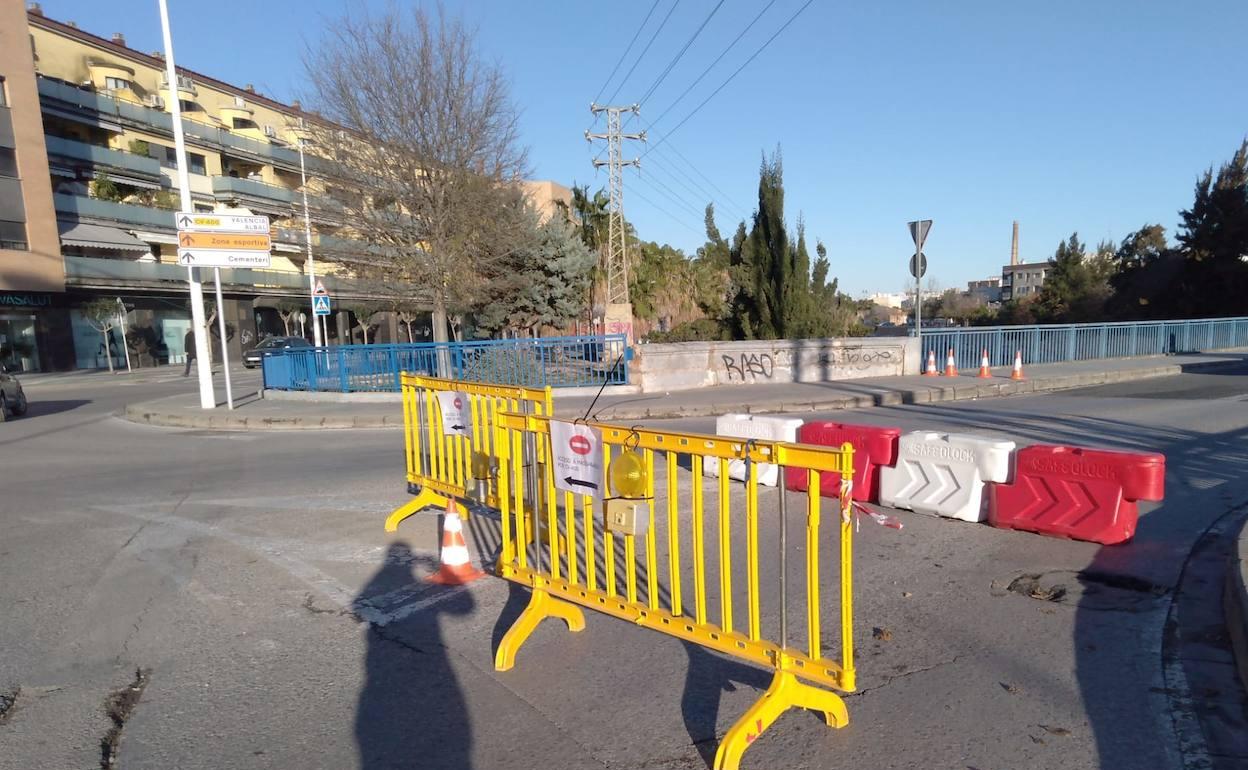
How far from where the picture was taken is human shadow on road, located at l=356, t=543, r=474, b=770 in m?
3.11

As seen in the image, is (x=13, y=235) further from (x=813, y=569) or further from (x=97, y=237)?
(x=813, y=569)

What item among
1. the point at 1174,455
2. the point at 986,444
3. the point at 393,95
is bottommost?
the point at 1174,455

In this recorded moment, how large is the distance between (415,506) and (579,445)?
321 cm

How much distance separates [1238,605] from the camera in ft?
12.9

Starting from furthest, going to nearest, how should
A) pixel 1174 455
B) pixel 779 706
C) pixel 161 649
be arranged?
pixel 1174 455
pixel 161 649
pixel 779 706

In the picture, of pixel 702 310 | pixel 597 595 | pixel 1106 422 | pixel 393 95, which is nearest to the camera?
pixel 597 595

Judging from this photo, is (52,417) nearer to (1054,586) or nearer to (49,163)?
(1054,586)

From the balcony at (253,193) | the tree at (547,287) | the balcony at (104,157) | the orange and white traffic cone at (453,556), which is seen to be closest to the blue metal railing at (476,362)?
the orange and white traffic cone at (453,556)

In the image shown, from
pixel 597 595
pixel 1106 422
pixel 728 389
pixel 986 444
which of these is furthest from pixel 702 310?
pixel 597 595

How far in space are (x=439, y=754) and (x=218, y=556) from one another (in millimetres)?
3678

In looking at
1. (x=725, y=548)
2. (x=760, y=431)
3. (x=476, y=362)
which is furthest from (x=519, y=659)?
(x=476, y=362)

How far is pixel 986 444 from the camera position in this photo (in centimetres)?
624

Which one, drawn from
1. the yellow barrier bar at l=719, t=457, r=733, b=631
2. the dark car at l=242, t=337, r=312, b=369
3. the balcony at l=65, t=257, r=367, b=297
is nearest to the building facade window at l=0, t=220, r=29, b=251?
the balcony at l=65, t=257, r=367, b=297

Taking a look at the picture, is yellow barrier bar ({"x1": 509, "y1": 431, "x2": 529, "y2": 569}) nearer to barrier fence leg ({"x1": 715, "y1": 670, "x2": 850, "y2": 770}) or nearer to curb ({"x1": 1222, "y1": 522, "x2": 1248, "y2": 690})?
barrier fence leg ({"x1": 715, "y1": 670, "x2": 850, "y2": 770})
